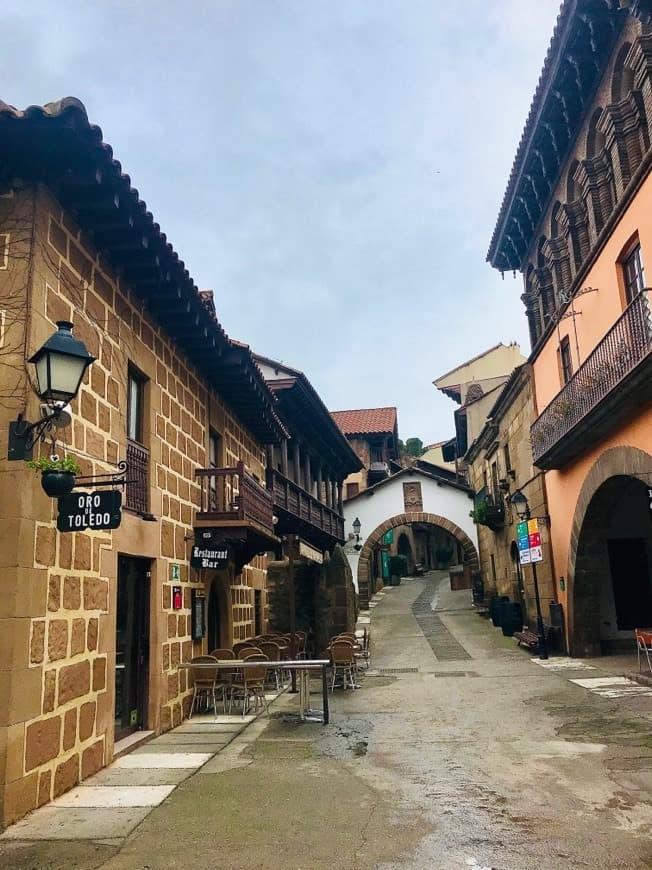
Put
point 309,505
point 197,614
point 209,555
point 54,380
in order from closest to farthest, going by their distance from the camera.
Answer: point 54,380 → point 197,614 → point 209,555 → point 309,505

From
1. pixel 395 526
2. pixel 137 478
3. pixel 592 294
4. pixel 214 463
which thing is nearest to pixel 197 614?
pixel 137 478

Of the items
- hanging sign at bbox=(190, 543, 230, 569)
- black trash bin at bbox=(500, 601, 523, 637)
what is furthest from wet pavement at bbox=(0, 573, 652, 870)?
black trash bin at bbox=(500, 601, 523, 637)

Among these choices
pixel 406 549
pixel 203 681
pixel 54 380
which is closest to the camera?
pixel 54 380

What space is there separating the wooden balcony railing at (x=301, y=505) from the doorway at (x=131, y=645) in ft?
27.4

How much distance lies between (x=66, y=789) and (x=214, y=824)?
1.56 meters

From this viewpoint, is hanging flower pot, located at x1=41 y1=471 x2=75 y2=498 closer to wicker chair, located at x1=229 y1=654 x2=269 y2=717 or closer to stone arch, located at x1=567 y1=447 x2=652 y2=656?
wicker chair, located at x1=229 y1=654 x2=269 y2=717

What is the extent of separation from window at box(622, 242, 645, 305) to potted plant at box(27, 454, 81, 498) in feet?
27.2

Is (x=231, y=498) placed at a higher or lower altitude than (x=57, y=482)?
higher

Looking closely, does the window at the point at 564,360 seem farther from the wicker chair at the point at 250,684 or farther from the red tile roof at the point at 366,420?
the red tile roof at the point at 366,420

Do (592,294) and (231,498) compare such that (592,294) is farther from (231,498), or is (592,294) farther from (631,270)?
(231,498)

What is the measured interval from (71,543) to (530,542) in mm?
10636

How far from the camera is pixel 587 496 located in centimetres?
1249

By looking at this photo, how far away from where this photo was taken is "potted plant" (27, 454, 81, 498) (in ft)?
16.9

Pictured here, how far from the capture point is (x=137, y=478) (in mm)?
7926
